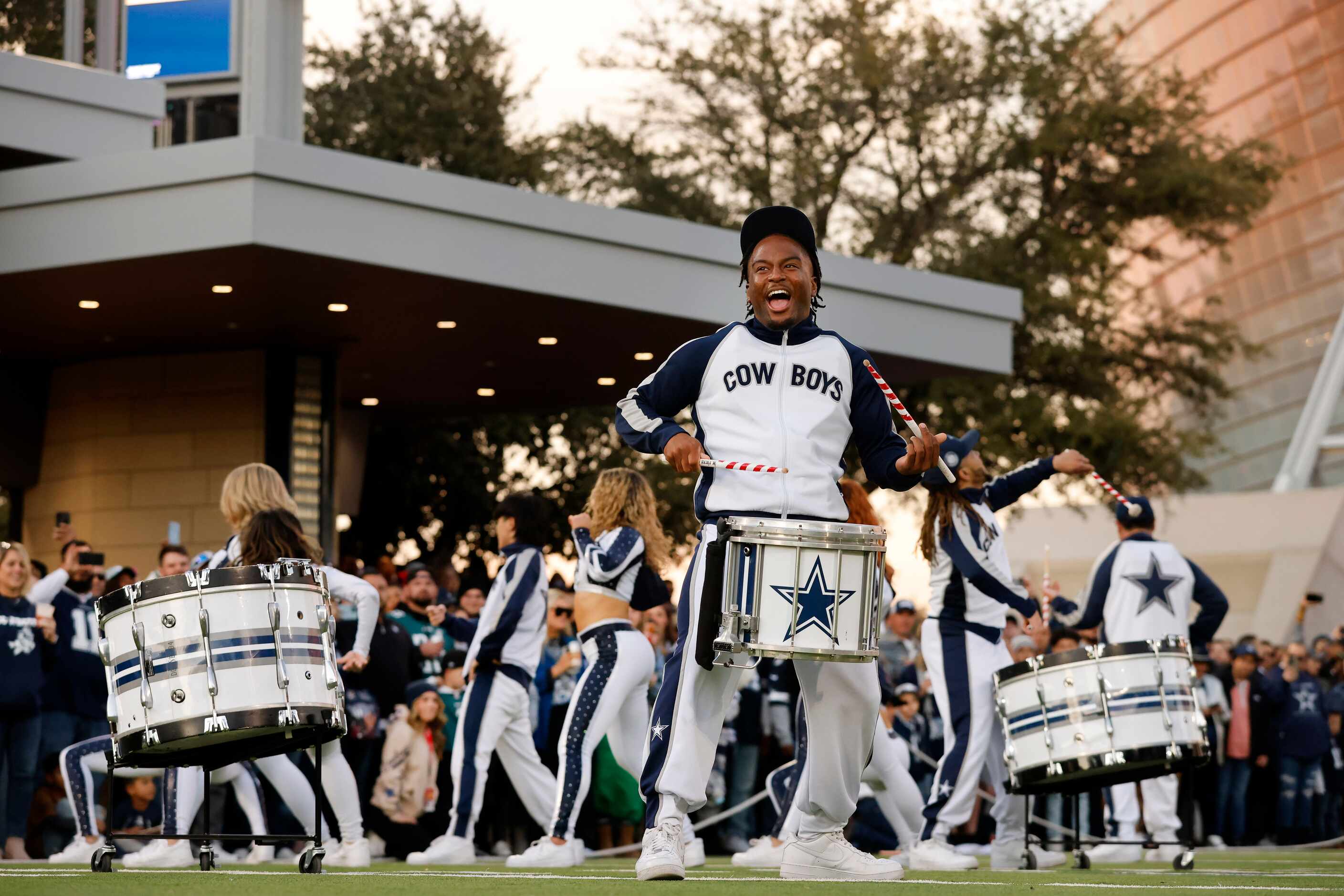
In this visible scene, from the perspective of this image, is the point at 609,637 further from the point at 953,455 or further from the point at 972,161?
the point at 972,161

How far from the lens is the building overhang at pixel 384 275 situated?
1512 centimetres

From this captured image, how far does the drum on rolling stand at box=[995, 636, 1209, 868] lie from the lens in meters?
8.87

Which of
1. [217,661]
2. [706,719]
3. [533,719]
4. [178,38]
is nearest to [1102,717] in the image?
[706,719]

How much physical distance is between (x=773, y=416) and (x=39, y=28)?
47.5 feet

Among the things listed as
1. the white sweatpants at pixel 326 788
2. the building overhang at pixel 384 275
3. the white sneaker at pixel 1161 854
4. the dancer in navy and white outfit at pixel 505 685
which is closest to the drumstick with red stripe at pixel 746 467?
the white sweatpants at pixel 326 788

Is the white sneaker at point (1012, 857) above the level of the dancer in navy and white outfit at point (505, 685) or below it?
below

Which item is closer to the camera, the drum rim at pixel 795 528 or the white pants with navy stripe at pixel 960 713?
the drum rim at pixel 795 528

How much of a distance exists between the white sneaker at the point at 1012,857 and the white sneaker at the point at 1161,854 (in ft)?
4.86

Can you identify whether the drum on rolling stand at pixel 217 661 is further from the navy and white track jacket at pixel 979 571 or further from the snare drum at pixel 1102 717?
the navy and white track jacket at pixel 979 571

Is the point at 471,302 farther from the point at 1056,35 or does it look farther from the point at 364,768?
the point at 1056,35

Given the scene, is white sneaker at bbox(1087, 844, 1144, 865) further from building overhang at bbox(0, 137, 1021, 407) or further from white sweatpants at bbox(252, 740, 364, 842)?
building overhang at bbox(0, 137, 1021, 407)

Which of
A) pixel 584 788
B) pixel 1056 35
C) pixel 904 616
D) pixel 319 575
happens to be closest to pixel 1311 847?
pixel 904 616

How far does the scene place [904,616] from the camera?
16.3 metres

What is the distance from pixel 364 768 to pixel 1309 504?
36.4 metres
